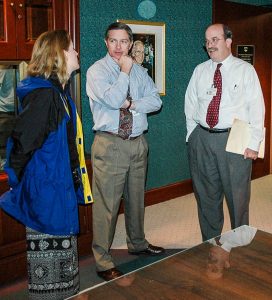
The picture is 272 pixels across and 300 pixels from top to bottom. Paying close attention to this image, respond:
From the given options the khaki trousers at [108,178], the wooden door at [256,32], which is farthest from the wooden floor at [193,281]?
the wooden door at [256,32]

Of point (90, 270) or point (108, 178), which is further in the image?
point (90, 270)

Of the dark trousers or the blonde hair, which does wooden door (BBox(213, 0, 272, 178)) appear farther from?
the blonde hair

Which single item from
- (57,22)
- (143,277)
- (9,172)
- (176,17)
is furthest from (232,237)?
(176,17)

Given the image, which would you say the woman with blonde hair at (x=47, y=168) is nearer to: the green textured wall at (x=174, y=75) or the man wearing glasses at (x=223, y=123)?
the man wearing glasses at (x=223, y=123)

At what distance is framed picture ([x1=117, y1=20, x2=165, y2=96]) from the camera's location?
4.06m

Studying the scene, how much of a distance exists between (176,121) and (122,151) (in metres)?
2.01

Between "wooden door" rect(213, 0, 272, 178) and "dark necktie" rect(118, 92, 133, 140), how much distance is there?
2.58m

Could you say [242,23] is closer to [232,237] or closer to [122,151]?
[122,151]

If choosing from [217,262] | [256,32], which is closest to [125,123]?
[217,262]

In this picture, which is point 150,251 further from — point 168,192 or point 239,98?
point 168,192

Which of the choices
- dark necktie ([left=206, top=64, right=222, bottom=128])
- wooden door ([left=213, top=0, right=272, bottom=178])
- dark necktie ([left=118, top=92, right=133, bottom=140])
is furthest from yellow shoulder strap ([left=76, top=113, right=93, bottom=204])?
wooden door ([left=213, top=0, right=272, bottom=178])

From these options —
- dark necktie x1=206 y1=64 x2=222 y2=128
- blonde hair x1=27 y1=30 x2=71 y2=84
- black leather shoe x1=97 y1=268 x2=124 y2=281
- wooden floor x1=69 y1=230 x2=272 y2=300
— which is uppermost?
blonde hair x1=27 y1=30 x2=71 y2=84

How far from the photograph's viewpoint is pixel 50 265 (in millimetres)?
2080

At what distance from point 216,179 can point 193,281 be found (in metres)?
1.62
